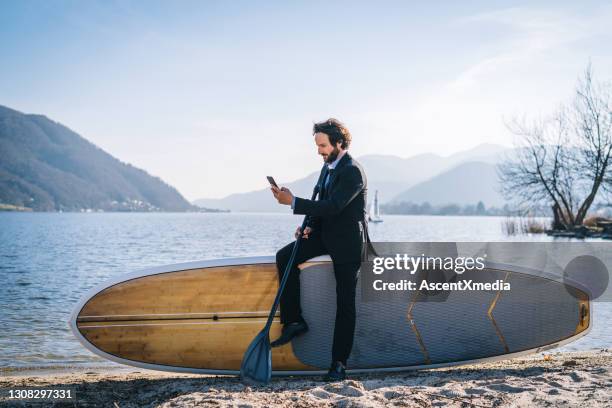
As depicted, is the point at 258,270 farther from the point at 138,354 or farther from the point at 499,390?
the point at 499,390

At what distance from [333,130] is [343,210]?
0.53m

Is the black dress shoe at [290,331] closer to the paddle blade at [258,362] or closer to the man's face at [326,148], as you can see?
the paddle blade at [258,362]

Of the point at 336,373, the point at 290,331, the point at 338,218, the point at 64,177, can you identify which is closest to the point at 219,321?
the point at 290,331

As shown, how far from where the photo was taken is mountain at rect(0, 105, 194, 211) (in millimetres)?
139500

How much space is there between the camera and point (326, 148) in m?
3.67

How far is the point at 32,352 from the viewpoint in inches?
257

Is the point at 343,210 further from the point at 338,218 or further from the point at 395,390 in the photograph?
the point at 395,390

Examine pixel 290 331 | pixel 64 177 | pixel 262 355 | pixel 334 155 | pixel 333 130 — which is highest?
pixel 64 177

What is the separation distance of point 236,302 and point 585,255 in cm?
1874

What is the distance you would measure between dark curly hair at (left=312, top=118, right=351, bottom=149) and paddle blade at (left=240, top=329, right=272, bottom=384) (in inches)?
57.6

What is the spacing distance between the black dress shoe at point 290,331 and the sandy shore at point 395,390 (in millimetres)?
286

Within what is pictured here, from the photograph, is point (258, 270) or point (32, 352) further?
point (32, 352)

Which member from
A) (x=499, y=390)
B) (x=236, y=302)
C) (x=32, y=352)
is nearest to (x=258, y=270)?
(x=236, y=302)

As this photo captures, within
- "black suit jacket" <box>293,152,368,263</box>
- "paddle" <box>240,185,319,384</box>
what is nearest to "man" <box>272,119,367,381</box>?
"black suit jacket" <box>293,152,368,263</box>
